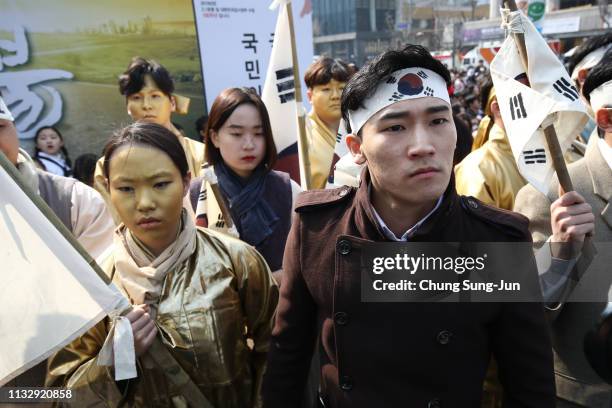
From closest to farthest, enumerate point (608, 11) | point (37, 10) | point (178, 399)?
point (178, 399), point (37, 10), point (608, 11)

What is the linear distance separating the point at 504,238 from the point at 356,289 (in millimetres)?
516

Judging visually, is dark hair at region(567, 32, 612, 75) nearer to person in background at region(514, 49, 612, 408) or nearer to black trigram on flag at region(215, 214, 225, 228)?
person in background at region(514, 49, 612, 408)

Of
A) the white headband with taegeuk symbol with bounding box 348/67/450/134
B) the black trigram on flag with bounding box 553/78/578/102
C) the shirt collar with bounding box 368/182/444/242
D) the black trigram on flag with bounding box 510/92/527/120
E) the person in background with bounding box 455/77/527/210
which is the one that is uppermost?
the white headband with taegeuk symbol with bounding box 348/67/450/134

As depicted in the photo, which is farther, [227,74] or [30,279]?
[227,74]

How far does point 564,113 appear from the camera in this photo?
1952mm

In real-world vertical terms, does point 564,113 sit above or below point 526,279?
above

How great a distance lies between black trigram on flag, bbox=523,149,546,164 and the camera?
1911 millimetres

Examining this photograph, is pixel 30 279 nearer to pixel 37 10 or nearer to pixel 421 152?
pixel 421 152

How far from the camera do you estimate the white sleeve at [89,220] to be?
8.95ft

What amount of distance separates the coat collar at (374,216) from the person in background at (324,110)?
7.63 feet

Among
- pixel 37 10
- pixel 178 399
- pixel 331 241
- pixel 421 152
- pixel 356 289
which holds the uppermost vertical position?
pixel 37 10

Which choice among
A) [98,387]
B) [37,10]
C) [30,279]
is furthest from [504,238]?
[37,10]

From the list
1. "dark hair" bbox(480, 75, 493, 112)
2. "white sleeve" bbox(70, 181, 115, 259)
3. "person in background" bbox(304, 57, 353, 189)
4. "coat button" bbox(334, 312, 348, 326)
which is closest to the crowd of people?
"coat button" bbox(334, 312, 348, 326)

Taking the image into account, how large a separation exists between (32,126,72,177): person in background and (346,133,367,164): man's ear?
448 centimetres
